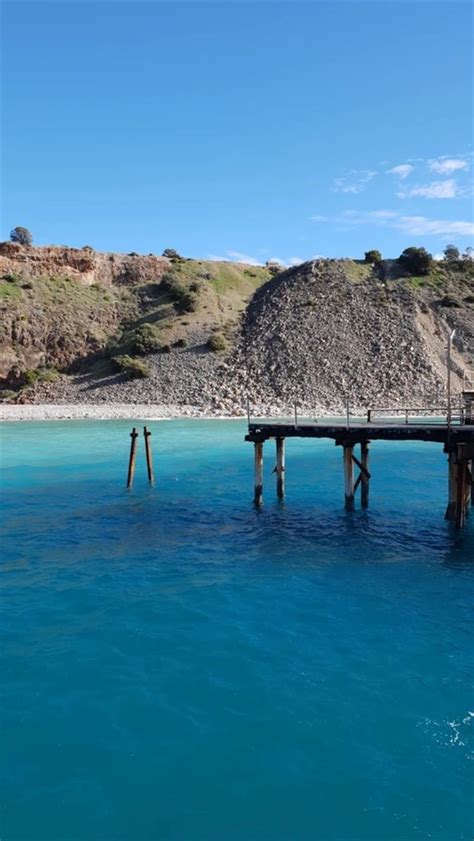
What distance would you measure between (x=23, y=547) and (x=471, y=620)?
12376 mm

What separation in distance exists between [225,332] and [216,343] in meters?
4.73

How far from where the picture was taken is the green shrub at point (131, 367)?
230 feet

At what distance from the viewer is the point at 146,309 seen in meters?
87.5

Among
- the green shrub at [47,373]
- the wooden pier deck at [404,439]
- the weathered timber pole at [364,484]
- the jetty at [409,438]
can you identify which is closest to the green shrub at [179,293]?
the green shrub at [47,373]

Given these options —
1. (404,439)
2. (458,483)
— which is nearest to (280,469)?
(404,439)

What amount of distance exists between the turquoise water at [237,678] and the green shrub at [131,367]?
4876cm

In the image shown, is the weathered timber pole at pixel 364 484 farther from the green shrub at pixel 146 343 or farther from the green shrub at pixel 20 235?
the green shrub at pixel 20 235

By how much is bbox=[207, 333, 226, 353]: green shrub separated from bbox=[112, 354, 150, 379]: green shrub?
26.7 feet

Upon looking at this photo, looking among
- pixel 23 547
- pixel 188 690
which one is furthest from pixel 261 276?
pixel 188 690

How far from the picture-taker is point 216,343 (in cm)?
7375

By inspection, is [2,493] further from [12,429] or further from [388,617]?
[12,429]

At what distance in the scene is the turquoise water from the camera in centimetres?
782

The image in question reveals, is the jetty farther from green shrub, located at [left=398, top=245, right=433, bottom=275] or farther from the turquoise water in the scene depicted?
green shrub, located at [left=398, top=245, right=433, bottom=275]

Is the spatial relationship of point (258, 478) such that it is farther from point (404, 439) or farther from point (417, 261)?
point (417, 261)
